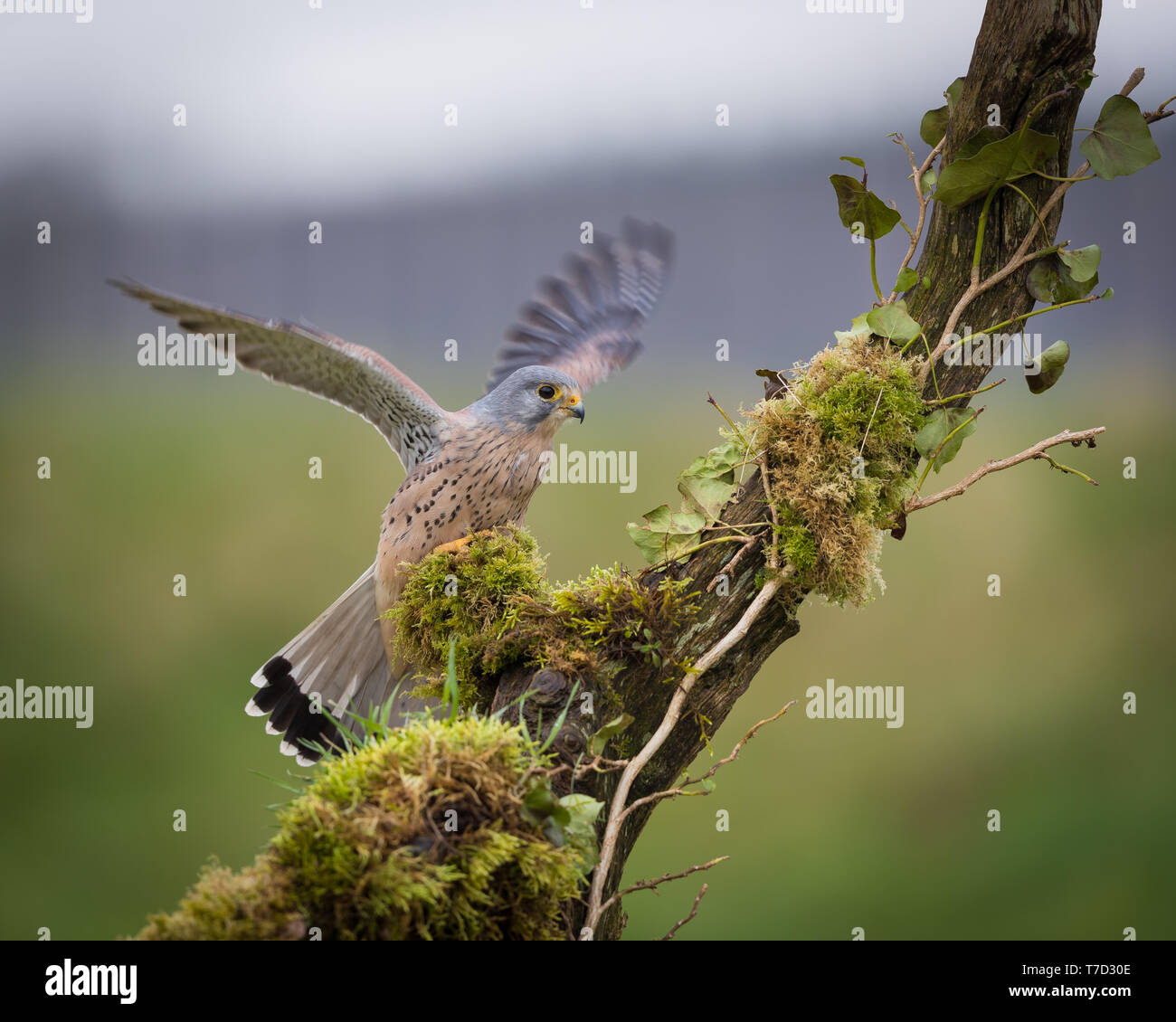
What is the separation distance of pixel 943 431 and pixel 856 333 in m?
0.30

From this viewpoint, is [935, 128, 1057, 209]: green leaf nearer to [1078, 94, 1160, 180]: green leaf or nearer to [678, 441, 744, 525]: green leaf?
[1078, 94, 1160, 180]: green leaf

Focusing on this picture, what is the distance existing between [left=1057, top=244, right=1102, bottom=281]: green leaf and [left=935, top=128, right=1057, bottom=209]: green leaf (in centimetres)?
22

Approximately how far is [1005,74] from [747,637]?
1.33 meters

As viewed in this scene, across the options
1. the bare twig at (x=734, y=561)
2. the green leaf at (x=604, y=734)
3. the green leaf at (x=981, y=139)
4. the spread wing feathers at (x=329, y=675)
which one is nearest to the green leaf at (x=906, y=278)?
the green leaf at (x=981, y=139)

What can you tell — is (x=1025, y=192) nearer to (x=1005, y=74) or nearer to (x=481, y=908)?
(x=1005, y=74)

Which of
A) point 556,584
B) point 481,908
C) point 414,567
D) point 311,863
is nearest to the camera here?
point 311,863

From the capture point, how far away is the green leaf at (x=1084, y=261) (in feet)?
6.64

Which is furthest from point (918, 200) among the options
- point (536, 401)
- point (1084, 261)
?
point (536, 401)

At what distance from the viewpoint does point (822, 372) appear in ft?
6.73

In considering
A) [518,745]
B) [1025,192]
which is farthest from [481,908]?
[1025,192]

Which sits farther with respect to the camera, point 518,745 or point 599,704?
point 599,704

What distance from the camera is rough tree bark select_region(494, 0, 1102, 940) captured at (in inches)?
75.2

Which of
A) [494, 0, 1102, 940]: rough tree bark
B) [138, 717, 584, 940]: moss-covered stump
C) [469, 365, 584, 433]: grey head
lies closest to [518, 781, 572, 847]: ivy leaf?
[138, 717, 584, 940]: moss-covered stump

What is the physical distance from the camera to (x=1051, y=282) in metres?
2.09
